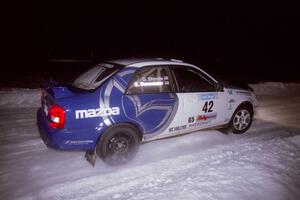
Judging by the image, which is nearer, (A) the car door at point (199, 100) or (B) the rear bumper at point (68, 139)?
(B) the rear bumper at point (68, 139)

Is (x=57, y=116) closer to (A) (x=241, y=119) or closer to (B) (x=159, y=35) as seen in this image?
(A) (x=241, y=119)

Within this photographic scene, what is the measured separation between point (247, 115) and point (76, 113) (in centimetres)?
414

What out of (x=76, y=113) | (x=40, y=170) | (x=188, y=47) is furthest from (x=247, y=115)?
(x=188, y=47)

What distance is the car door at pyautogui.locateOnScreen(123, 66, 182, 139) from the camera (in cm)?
508

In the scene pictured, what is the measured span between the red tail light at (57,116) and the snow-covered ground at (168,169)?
0.84m

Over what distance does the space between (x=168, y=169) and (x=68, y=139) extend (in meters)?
1.71

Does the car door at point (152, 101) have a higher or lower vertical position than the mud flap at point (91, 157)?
higher

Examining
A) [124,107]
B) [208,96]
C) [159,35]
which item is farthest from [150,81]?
[159,35]

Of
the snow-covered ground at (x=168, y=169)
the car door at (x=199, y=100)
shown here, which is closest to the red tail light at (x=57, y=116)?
the snow-covered ground at (x=168, y=169)

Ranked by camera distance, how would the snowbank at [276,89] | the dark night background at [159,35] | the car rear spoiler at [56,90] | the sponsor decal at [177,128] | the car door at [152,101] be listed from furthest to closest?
the dark night background at [159,35], the snowbank at [276,89], the sponsor decal at [177,128], the car door at [152,101], the car rear spoiler at [56,90]

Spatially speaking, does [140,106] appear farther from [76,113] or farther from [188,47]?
[188,47]

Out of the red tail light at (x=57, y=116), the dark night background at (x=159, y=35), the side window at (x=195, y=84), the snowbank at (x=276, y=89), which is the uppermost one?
the dark night background at (x=159, y=35)

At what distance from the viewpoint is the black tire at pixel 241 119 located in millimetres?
6718

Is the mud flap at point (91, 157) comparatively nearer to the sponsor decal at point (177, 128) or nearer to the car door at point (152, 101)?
the car door at point (152, 101)
